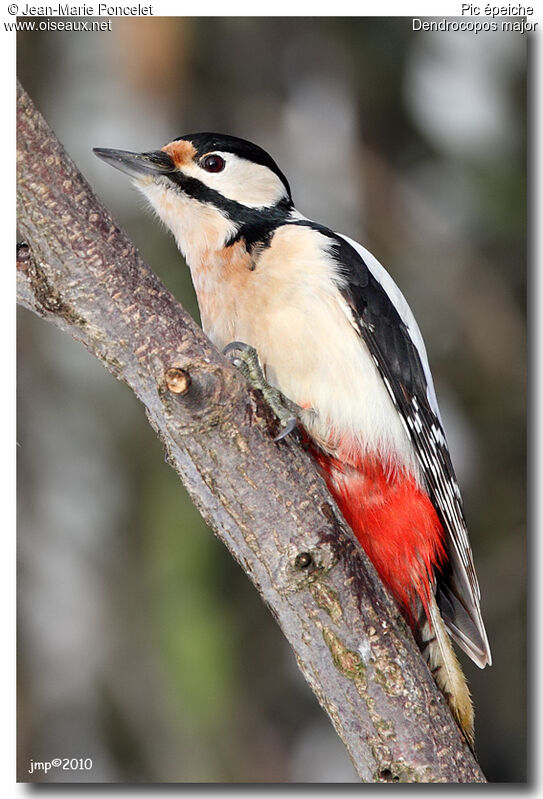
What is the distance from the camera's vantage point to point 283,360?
1867mm

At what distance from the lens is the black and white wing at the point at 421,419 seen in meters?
1.91

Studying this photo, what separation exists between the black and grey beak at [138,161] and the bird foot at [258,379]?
0.48 m

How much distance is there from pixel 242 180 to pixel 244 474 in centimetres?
89

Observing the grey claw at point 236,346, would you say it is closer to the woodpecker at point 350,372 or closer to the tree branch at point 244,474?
the woodpecker at point 350,372

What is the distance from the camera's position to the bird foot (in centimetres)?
178

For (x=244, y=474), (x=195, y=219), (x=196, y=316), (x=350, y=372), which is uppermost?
(x=195, y=219)

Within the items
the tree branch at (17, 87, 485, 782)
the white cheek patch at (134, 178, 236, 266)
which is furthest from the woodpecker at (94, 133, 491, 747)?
the tree branch at (17, 87, 485, 782)

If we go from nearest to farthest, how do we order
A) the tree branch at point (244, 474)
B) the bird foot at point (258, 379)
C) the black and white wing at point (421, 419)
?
the tree branch at point (244, 474)
the bird foot at point (258, 379)
the black and white wing at point (421, 419)

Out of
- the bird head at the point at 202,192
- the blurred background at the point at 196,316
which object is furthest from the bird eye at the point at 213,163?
the blurred background at the point at 196,316

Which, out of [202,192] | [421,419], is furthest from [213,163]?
[421,419]

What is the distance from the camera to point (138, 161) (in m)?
2.01

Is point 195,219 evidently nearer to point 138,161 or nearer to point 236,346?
point 138,161

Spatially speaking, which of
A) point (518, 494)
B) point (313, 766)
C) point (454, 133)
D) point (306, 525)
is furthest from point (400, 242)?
point (313, 766)

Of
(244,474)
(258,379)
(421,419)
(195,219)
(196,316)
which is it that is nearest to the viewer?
(244,474)
